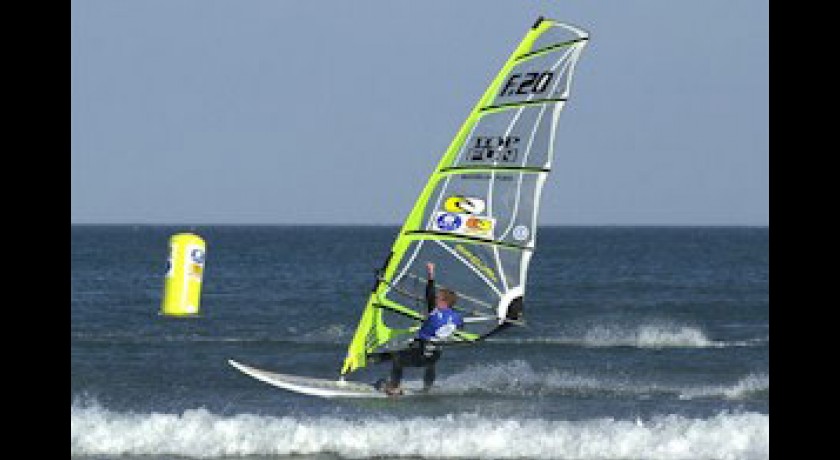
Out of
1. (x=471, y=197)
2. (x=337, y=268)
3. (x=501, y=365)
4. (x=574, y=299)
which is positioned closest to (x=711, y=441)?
(x=471, y=197)

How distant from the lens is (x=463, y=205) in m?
16.1

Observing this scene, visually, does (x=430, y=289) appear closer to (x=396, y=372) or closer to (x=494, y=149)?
(x=396, y=372)

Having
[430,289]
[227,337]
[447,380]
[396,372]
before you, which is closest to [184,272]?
[447,380]

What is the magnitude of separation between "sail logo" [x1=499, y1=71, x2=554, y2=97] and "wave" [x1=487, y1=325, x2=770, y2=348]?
12.0m

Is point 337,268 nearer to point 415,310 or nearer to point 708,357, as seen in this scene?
point 708,357

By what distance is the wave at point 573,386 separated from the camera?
64.8ft

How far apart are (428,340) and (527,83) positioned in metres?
2.92

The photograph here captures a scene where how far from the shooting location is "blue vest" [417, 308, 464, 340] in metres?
16.2

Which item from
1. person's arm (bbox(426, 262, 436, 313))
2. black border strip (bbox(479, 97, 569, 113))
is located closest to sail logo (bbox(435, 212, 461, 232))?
person's arm (bbox(426, 262, 436, 313))

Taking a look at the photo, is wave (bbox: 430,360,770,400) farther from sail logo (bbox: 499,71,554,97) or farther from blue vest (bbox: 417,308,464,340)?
sail logo (bbox: 499,71,554,97)

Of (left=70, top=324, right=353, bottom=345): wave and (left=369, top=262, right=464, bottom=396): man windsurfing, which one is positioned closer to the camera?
(left=369, top=262, right=464, bottom=396): man windsurfing

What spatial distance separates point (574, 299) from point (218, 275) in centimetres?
2058

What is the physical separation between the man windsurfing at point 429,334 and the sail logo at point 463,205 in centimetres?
65

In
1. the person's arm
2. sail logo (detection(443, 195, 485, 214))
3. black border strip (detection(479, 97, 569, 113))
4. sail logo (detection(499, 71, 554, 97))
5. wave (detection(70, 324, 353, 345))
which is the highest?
sail logo (detection(499, 71, 554, 97))
